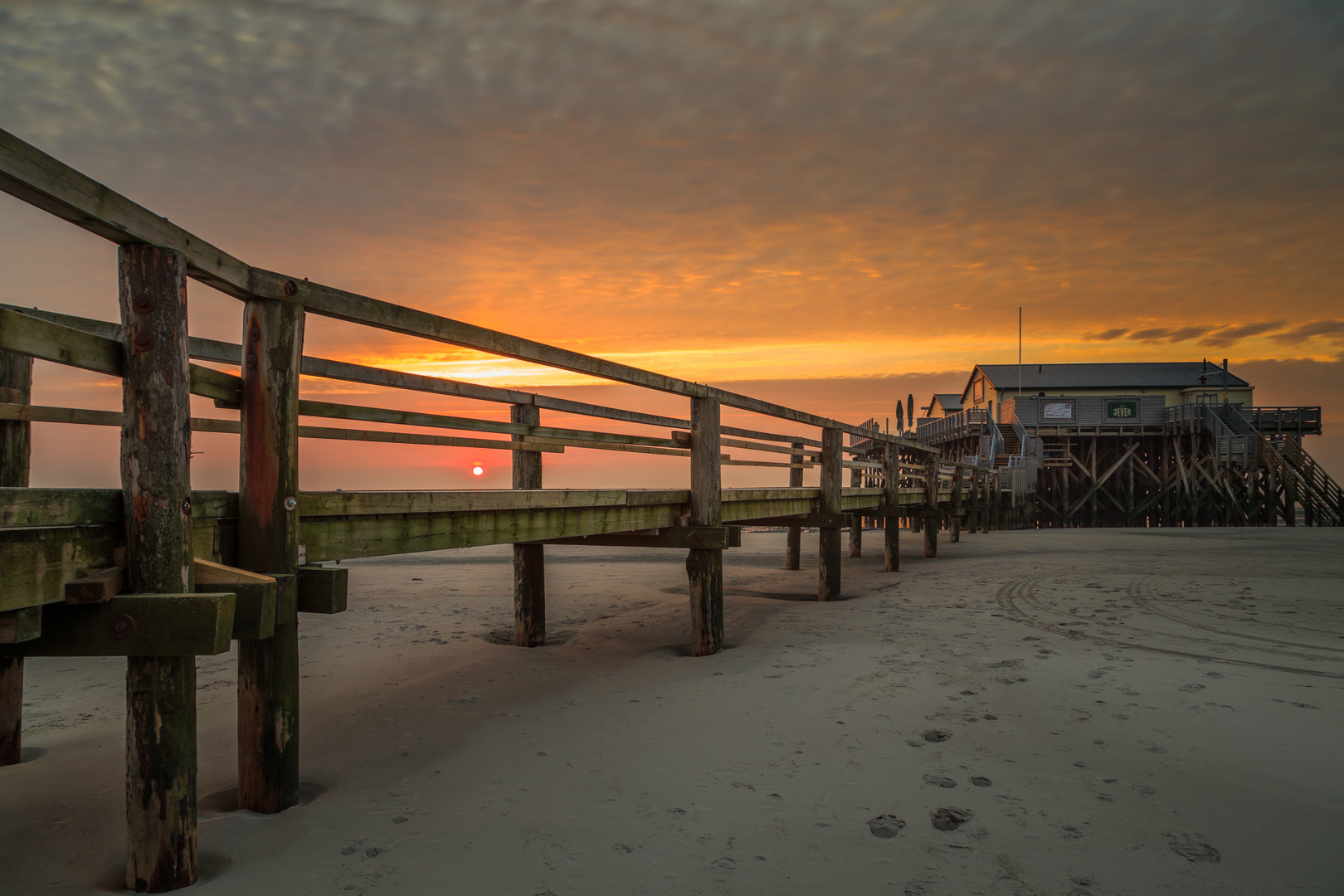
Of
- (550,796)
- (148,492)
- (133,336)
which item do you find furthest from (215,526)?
(550,796)

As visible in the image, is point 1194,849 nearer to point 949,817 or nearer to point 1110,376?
point 949,817

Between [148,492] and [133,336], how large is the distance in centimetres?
57

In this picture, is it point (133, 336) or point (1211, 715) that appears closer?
point (133, 336)

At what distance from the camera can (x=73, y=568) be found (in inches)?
101

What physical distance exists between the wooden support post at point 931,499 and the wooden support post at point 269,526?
1439 centimetres

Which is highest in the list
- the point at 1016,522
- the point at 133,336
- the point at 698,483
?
the point at 133,336

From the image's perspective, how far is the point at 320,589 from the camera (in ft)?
11.6

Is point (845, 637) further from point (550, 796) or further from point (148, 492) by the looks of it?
point (148, 492)

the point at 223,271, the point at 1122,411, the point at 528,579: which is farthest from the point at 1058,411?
the point at 223,271

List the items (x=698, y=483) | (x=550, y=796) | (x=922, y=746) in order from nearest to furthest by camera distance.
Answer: (x=550, y=796)
(x=922, y=746)
(x=698, y=483)

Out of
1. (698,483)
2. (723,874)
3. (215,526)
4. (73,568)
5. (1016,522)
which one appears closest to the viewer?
(73,568)

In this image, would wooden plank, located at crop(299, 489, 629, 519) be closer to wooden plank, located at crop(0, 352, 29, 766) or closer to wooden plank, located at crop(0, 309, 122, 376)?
wooden plank, located at crop(0, 309, 122, 376)

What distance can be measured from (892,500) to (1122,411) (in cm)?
3404

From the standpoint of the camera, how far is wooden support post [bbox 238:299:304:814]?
3.35 metres
